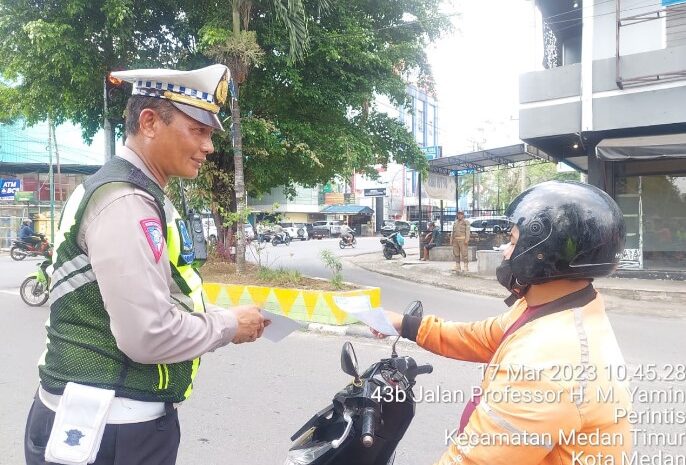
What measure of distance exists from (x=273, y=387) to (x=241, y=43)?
6.44m

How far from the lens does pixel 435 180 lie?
1742cm

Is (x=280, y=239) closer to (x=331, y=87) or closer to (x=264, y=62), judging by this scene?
(x=331, y=87)

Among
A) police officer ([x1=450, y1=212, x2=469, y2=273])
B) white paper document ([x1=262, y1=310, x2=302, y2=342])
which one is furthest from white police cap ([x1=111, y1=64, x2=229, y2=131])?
police officer ([x1=450, y1=212, x2=469, y2=273])

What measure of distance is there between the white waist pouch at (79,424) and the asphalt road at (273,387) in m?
2.04

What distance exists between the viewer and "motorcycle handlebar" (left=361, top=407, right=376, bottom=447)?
1.58 m

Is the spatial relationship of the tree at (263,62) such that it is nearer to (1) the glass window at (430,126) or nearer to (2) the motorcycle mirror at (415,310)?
(2) the motorcycle mirror at (415,310)

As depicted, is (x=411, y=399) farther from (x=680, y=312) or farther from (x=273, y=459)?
(x=680, y=312)

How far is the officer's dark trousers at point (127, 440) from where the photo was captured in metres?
1.40

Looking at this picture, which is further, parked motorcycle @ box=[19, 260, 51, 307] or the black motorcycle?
parked motorcycle @ box=[19, 260, 51, 307]

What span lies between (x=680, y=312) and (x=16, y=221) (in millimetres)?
26086

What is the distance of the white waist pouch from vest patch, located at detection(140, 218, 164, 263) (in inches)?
15.5

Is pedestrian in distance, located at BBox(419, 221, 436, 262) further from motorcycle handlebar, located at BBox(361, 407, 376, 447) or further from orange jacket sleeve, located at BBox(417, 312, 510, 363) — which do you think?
motorcycle handlebar, located at BBox(361, 407, 376, 447)

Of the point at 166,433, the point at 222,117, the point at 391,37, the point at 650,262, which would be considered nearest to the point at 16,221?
the point at 222,117

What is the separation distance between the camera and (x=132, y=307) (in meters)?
1.29
